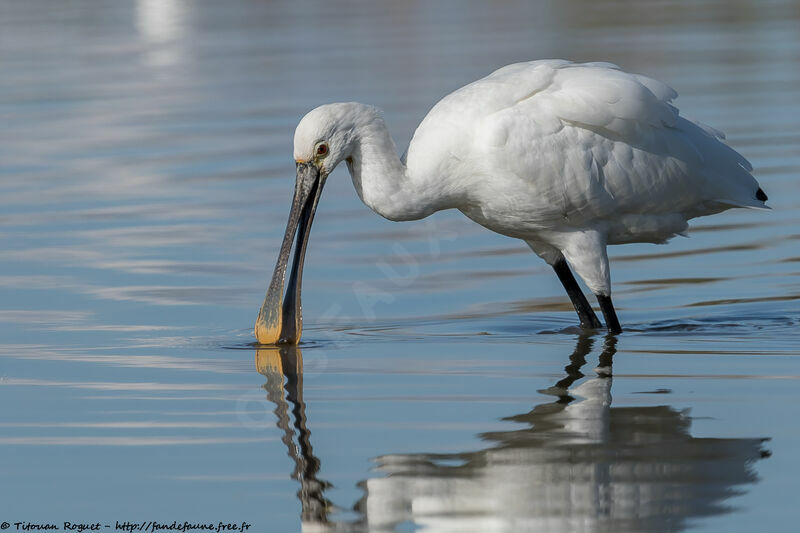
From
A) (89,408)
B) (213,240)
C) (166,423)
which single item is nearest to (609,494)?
(166,423)

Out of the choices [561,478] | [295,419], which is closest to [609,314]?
[295,419]

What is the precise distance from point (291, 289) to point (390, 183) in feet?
2.98

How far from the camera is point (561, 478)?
20.6 ft

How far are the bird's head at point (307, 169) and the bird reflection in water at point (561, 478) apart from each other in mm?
1633

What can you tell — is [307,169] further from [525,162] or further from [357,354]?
[525,162]

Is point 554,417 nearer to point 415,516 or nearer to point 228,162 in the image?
point 415,516

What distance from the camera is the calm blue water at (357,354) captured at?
621 centimetres

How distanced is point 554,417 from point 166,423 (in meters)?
1.74

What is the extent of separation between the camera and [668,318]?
383 inches

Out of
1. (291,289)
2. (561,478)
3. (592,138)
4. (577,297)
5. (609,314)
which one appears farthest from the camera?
(577,297)

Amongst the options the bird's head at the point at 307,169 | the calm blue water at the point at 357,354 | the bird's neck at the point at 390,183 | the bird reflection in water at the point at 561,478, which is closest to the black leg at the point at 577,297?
the calm blue water at the point at 357,354

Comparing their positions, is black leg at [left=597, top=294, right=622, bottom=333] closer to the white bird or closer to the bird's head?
the white bird

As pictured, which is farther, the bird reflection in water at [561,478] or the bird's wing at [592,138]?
the bird's wing at [592,138]

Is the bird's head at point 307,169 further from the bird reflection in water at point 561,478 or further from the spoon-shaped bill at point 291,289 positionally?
the bird reflection in water at point 561,478
